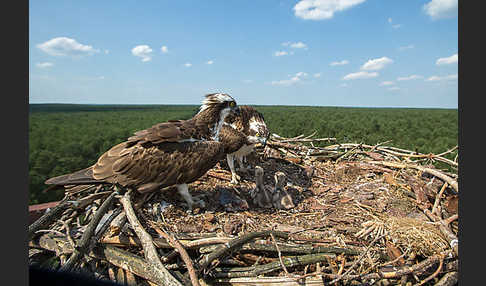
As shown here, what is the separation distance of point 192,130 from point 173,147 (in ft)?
1.23

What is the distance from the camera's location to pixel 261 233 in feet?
7.55

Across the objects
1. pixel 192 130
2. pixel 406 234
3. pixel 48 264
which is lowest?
pixel 48 264

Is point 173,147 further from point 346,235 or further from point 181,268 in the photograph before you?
point 346,235

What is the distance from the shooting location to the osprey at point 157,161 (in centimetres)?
282

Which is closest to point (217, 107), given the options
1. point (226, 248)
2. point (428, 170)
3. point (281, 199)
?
point (281, 199)

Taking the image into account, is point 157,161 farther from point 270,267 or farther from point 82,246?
point 270,267

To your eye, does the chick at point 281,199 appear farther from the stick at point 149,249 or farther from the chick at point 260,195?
the stick at point 149,249

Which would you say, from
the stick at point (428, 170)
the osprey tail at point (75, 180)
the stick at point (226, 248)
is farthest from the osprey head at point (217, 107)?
the stick at point (428, 170)

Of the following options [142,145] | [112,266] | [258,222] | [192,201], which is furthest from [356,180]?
[112,266]

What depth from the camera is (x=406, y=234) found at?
8.32 ft

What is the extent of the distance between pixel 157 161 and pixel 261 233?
1.39 meters

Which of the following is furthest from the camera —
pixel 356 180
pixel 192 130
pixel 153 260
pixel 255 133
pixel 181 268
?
pixel 255 133

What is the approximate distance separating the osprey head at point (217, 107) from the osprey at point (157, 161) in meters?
0.33

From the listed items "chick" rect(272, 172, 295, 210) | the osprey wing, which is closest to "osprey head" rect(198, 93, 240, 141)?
the osprey wing
